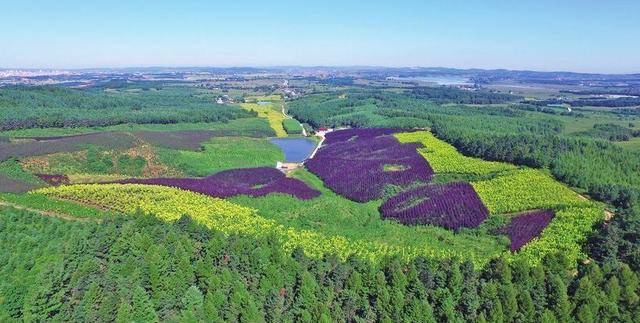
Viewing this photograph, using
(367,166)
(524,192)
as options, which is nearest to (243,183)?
(367,166)

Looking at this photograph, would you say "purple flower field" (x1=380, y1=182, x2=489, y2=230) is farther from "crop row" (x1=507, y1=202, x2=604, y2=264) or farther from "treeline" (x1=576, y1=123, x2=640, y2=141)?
"treeline" (x1=576, y1=123, x2=640, y2=141)

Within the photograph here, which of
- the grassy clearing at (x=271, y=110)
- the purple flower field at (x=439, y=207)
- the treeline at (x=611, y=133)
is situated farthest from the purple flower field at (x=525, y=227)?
the grassy clearing at (x=271, y=110)

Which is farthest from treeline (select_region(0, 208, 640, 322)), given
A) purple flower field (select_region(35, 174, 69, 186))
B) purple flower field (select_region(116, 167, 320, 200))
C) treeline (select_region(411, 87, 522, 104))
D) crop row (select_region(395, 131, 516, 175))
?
treeline (select_region(411, 87, 522, 104))

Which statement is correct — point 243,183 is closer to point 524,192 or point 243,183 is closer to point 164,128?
A: point 524,192

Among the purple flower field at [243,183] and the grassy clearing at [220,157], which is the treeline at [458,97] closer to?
the grassy clearing at [220,157]

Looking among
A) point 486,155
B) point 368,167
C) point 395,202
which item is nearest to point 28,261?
point 395,202

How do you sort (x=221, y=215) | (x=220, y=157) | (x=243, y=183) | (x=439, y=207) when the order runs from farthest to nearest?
(x=220, y=157)
(x=243, y=183)
(x=439, y=207)
(x=221, y=215)
